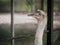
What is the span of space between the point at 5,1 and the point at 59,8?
1.91 ft

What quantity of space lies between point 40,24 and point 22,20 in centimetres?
22

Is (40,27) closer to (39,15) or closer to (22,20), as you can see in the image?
(39,15)

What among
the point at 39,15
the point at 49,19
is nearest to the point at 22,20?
the point at 39,15

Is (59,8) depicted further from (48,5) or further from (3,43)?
(3,43)

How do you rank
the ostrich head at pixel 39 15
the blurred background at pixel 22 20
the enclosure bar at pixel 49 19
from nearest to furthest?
the blurred background at pixel 22 20 → the ostrich head at pixel 39 15 → the enclosure bar at pixel 49 19

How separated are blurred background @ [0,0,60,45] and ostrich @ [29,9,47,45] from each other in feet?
0.11

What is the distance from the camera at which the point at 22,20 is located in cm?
151

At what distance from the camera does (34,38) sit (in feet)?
5.36

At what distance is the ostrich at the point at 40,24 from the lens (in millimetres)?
1613

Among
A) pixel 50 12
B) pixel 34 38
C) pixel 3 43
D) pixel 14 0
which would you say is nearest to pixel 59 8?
pixel 50 12

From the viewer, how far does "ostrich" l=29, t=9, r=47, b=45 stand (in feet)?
5.29

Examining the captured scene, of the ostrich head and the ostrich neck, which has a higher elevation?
the ostrich head

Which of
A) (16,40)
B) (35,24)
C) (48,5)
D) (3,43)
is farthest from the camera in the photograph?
(48,5)

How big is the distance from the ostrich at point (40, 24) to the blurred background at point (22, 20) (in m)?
0.03
